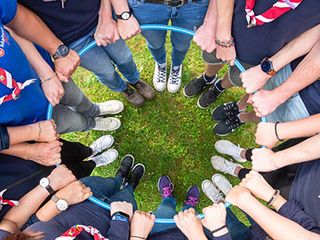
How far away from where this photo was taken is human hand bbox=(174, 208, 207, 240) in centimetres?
228

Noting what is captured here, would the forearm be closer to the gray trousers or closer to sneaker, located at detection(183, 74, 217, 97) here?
the gray trousers

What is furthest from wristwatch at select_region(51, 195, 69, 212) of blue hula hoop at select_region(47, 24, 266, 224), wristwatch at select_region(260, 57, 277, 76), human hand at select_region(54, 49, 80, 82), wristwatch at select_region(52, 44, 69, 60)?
wristwatch at select_region(260, 57, 277, 76)

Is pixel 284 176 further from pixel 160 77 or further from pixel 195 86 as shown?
pixel 160 77

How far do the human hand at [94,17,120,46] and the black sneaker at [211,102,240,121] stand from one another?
1.38 metres

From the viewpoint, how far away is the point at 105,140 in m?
3.64

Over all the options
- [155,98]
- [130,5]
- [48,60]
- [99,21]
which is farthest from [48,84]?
[155,98]

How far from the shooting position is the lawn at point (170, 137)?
143 inches

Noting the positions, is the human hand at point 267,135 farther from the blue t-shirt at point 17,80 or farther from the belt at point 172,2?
the blue t-shirt at point 17,80

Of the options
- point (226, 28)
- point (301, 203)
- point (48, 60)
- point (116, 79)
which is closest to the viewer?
point (301, 203)

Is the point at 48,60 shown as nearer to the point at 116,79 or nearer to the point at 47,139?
the point at 47,139

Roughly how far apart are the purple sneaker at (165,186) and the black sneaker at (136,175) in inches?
7.5

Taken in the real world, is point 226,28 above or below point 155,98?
above

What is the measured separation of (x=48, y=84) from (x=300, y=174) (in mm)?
1659

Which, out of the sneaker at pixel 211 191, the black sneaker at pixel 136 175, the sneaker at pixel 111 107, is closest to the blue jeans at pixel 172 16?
the sneaker at pixel 111 107
